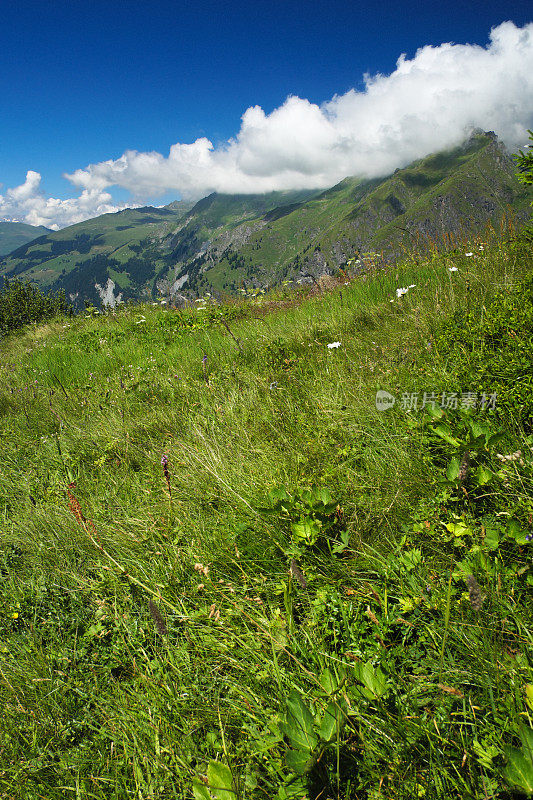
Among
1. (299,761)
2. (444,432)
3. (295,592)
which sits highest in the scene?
(444,432)

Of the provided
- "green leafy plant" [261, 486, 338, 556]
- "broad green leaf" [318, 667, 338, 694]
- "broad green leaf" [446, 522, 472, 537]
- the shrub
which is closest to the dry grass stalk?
"green leafy plant" [261, 486, 338, 556]

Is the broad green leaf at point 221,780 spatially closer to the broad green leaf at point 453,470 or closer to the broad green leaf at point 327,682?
the broad green leaf at point 327,682

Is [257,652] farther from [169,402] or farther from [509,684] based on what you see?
[169,402]

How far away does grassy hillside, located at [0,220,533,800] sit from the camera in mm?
1281

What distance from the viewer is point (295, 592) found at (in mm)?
2004

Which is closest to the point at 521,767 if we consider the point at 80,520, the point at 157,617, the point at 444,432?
the point at 157,617

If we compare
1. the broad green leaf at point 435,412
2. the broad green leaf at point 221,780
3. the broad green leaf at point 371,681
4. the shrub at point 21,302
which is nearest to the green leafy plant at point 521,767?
the broad green leaf at point 371,681

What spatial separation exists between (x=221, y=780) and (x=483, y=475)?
5.88 feet

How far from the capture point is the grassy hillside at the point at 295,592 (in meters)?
1.28

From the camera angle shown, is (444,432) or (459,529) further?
(444,432)

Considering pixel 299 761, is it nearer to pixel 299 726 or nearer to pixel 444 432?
pixel 299 726

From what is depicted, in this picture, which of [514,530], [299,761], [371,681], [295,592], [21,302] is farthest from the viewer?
[21,302]

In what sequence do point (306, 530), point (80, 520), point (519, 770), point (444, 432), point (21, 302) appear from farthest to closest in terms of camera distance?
point (21, 302) → point (80, 520) → point (444, 432) → point (306, 530) → point (519, 770)

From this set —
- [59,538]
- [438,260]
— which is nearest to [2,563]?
[59,538]
